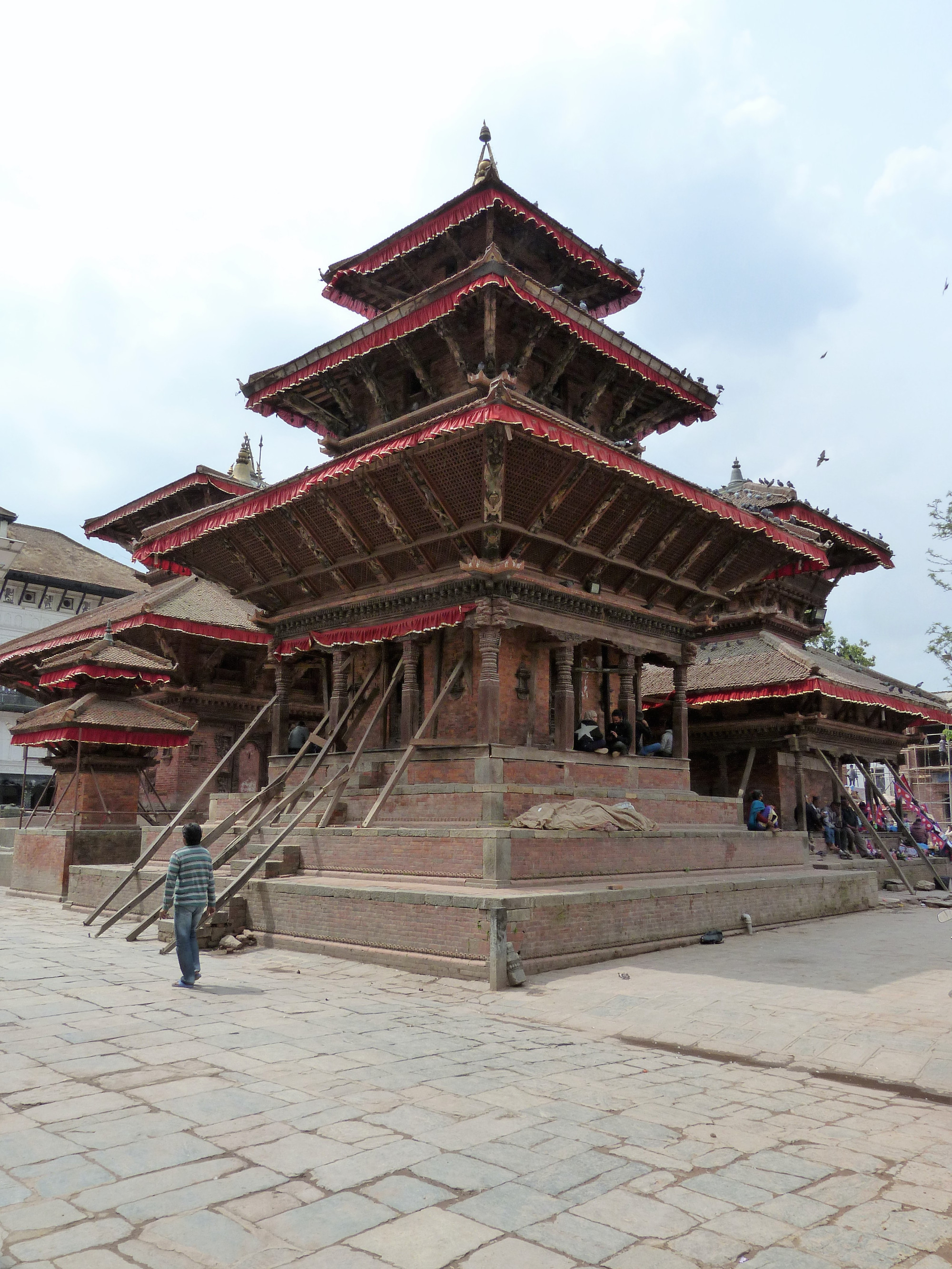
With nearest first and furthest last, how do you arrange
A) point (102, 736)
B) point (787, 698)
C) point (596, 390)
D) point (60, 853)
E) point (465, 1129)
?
1. point (465, 1129)
2. point (596, 390)
3. point (60, 853)
4. point (102, 736)
5. point (787, 698)

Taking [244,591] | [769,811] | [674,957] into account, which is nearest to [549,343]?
[244,591]

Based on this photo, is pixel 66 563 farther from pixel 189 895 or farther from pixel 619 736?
pixel 189 895

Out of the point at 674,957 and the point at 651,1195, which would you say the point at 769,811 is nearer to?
the point at 674,957

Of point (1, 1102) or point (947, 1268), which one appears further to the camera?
point (1, 1102)

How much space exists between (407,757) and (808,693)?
38.2 ft

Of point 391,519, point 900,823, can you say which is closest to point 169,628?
point 391,519

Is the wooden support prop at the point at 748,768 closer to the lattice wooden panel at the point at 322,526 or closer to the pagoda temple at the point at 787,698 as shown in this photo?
the pagoda temple at the point at 787,698

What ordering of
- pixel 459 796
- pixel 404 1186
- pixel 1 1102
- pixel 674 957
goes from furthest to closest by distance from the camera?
pixel 459 796, pixel 674 957, pixel 1 1102, pixel 404 1186

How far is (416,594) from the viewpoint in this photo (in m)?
14.0

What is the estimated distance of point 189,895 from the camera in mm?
8828

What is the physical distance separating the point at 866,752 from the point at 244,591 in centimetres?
1593

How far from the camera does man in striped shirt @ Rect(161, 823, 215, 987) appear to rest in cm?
829

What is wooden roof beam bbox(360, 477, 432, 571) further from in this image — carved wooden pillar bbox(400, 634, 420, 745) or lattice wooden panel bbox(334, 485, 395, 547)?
carved wooden pillar bbox(400, 634, 420, 745)

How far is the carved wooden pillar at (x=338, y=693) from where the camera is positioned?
15344 mm
